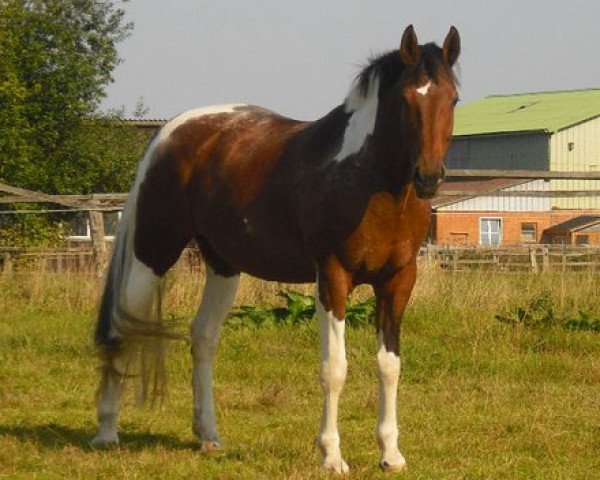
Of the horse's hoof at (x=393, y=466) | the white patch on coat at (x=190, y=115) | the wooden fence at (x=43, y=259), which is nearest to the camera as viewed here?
the horse's hoof at (x=393, y=466)

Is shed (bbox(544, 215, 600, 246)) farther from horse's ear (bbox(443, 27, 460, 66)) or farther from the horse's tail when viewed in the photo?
horse's ear (bbox(443, 27, 460, 66))

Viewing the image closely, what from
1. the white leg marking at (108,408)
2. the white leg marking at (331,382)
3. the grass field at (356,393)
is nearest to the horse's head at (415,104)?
the white leg marking at (331,382)

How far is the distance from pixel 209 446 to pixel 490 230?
40.4m

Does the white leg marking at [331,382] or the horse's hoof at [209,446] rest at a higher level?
the white leg marking at [331,382]

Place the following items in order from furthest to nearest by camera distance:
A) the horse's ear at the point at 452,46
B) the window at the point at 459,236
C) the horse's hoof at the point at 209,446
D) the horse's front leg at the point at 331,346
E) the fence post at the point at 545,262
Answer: the window at the point at 459,236 → the fence post at the point at 545,262 → the horse's hoof at the point at 209,446 → the horse's front leg at the point at 331,346 → the horse's ear at the point at 452,46

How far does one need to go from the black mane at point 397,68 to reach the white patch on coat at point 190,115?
5.06ft

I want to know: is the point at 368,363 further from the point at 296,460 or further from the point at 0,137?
the point at 0,137

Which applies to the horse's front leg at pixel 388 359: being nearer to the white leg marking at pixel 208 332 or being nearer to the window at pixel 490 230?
the white leg marking at pixel 208 332

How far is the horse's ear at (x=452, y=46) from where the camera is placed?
525 cm

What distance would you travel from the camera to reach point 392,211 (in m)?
5.34

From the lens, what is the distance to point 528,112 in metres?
66.9

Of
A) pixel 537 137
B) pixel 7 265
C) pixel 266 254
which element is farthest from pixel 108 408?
pixel 537 137

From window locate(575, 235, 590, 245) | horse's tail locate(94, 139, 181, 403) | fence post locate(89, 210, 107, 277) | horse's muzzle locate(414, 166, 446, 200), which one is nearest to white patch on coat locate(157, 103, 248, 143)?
horse's tail locate(94, 139, 181, 403)

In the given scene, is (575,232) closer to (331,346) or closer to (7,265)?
(7,265)
